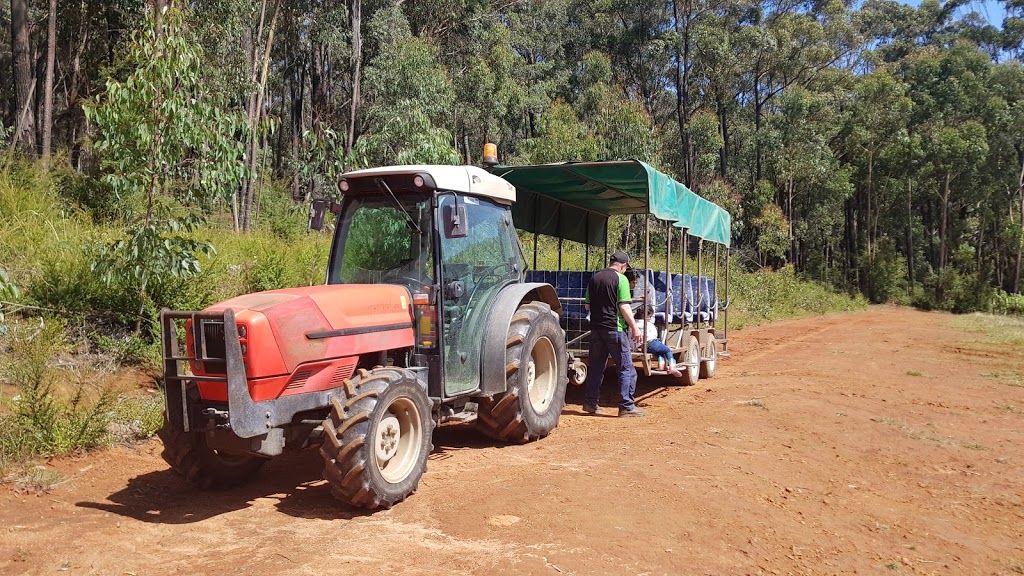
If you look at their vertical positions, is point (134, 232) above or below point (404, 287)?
above

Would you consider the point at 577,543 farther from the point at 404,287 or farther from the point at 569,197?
the point at 569,197

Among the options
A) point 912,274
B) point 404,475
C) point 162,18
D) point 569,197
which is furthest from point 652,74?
point 404,475

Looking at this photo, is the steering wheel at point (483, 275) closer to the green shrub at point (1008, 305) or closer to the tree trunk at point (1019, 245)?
the green shrub at point (1008, 305)

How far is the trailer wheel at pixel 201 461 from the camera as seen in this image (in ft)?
16.8

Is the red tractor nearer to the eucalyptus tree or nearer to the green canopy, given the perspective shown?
the green canopy

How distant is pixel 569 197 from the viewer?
1058 cm

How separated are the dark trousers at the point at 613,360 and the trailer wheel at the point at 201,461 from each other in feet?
13.3

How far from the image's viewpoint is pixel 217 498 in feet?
17.7

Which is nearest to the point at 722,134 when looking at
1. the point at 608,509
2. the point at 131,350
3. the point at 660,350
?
the point at 660,350

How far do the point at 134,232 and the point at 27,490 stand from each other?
3.36 meters

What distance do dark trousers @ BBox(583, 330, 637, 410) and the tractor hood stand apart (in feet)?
10.2

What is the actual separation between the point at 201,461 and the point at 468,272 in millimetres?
2587

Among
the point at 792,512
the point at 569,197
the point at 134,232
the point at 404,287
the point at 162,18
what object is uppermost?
the point at 162,18

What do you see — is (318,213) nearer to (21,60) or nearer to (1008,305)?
(21,60)
